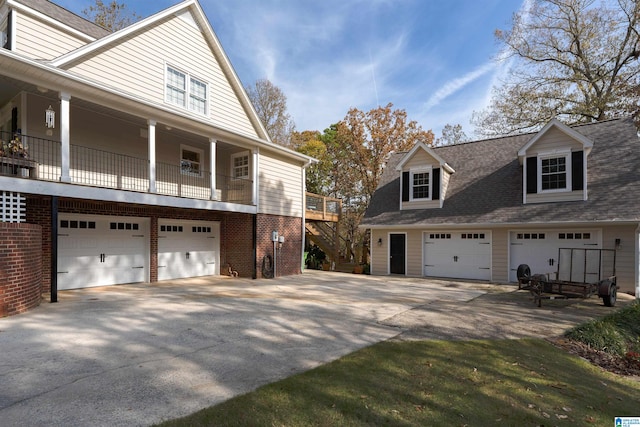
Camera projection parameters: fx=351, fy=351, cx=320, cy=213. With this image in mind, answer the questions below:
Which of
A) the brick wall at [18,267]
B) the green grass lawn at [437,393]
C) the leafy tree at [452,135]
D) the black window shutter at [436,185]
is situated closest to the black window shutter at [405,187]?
the black window shutter at [436,185]

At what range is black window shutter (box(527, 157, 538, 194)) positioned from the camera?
14.8 metres

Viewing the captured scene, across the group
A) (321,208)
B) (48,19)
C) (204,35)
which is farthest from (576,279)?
(48,19)

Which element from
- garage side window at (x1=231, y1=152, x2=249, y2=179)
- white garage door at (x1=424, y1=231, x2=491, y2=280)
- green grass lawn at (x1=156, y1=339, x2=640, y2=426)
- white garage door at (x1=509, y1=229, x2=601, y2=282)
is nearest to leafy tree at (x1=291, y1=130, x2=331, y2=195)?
garage side window at (x1=231, y1=152, x2=249, y2=179)

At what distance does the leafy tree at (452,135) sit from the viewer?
3453 cm

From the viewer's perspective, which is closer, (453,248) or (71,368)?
(71,368)

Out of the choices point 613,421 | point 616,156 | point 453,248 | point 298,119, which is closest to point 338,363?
point 613,421

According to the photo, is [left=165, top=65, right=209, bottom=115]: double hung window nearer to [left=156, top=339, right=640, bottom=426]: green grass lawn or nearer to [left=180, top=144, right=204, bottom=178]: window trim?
[left=180, top=144, right=204, bottom=178]: window trim

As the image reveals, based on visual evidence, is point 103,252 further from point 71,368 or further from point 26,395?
point 26,395

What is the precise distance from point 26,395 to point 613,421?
6.27 m

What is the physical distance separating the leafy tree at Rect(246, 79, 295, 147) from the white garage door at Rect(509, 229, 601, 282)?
20039 millimetres

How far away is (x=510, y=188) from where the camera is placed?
1577 cm

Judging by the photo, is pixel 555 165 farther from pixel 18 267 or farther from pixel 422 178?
pixel 18 267

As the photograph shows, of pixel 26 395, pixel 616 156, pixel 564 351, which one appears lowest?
pixel 564 351

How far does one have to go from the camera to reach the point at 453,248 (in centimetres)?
1627
